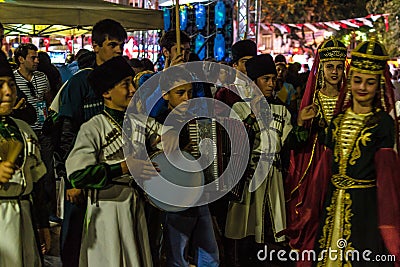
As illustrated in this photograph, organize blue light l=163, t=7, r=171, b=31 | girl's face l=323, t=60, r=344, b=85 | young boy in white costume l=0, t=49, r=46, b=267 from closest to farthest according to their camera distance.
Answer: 1. young boy in white costume l=0, t=49, r=46, b=267
2. girl's face l=323, t=60, r=344, b=85
3. blue light l=163, t=7, r=171, b=31

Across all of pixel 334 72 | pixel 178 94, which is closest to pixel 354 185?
pixel 178 94

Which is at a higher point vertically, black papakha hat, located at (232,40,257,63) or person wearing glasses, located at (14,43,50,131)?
black papakha hat, located at (232,40,257,63)

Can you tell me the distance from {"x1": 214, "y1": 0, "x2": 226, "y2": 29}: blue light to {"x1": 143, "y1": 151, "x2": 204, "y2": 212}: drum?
957 centimetres

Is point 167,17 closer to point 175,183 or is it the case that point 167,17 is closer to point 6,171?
point 175,183

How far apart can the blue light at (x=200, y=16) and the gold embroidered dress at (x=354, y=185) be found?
32.6 ft

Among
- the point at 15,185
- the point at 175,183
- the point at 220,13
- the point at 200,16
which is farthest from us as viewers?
the point at 200,16

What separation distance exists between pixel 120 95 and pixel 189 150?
575 millimetres

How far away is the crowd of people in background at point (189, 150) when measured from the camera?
4.02m

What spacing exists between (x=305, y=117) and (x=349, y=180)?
0.82 meters

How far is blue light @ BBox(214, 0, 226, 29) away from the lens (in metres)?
13.6

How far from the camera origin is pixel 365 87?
4.35m

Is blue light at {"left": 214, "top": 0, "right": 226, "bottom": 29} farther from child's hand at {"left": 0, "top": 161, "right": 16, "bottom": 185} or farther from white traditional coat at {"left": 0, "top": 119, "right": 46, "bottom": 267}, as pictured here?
child's hand at {"left": 0, "top": 161, "right": 16, "bottom": 185}

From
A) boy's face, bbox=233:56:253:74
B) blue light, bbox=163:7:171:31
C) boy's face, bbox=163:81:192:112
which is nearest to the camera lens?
boy's face, bbox=163:81:192:112

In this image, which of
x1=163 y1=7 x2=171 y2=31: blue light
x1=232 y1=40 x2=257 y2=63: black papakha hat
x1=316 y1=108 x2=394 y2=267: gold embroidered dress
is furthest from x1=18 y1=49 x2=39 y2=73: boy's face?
x1=163 y1=7 x2=171 y2=31: blue light
